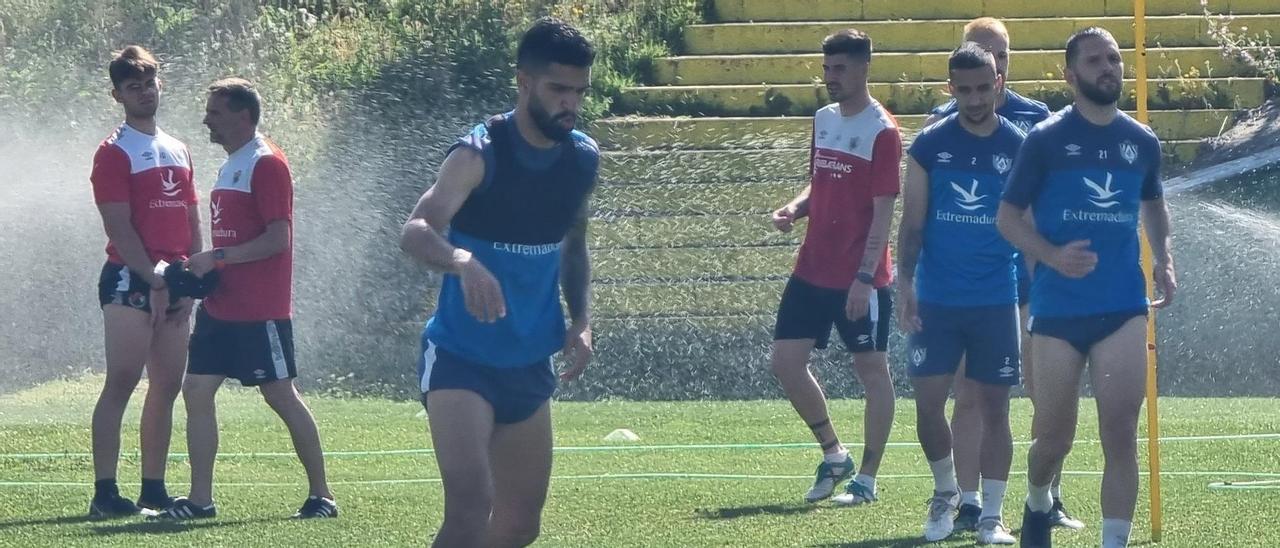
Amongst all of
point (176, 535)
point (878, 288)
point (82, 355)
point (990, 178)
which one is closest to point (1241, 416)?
point (878, 288)

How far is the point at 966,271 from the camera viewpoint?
22.0 ft

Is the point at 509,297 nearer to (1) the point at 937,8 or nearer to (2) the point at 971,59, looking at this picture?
(2) the point at 971,59

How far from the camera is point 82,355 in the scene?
45.9 ft

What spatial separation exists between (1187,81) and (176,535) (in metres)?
12.3

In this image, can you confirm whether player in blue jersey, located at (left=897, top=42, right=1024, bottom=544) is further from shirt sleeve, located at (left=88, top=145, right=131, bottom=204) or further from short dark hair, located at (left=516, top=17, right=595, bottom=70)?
shirt sleeve, located at (left=88, top=145, right=131, bottom=204)

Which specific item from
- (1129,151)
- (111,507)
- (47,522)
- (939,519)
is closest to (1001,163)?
(1129,151)

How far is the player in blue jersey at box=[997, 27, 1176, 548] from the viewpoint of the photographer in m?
5.69

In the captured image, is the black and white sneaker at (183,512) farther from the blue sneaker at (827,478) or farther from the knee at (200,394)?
the blue sneaker at (827,478)

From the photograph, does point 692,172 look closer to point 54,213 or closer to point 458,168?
point 54,213

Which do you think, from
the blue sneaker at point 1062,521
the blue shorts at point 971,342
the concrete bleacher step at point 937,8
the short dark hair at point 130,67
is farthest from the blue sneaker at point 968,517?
the concrete bleacher step at point 937,8

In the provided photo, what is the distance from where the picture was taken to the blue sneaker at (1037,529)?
604 centimetres

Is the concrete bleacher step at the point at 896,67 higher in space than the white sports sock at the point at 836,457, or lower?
higher

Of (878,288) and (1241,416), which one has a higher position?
(878,288)

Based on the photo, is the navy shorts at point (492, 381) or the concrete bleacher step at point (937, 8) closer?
the navy shorts at point (492, 381)
